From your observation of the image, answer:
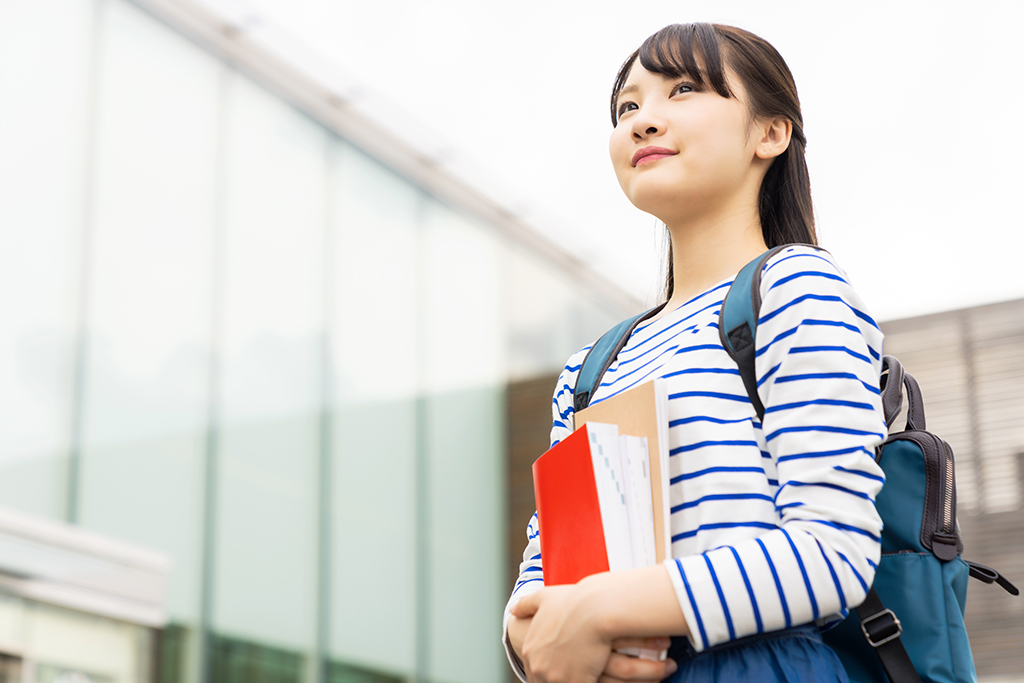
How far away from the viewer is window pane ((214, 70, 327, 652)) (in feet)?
24.3

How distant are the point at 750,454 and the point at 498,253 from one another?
9.73 m

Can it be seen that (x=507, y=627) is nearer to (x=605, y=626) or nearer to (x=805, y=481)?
(x=605, y=626)

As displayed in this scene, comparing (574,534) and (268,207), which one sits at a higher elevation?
(268,207)

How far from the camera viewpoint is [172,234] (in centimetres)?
737

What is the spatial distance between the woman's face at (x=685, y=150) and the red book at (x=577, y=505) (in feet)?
1.19

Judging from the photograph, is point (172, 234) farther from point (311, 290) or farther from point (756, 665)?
point (756, 665)

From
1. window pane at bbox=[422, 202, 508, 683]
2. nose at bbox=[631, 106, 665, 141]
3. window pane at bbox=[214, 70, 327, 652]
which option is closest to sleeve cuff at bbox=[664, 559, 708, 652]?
nose at bbox=[631, 106, 665, 141]

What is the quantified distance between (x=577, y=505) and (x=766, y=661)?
0.25m

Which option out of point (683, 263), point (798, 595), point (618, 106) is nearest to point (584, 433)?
point (798, 595)

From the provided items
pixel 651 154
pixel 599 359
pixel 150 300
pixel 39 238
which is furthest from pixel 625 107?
pixel 150 300

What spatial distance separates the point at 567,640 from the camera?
1.01 meters

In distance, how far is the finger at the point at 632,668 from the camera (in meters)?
1.01

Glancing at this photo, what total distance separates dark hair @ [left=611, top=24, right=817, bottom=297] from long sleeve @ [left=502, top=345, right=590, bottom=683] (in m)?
0.33

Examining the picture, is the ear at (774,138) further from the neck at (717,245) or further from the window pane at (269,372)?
the window pane at (269,372)
